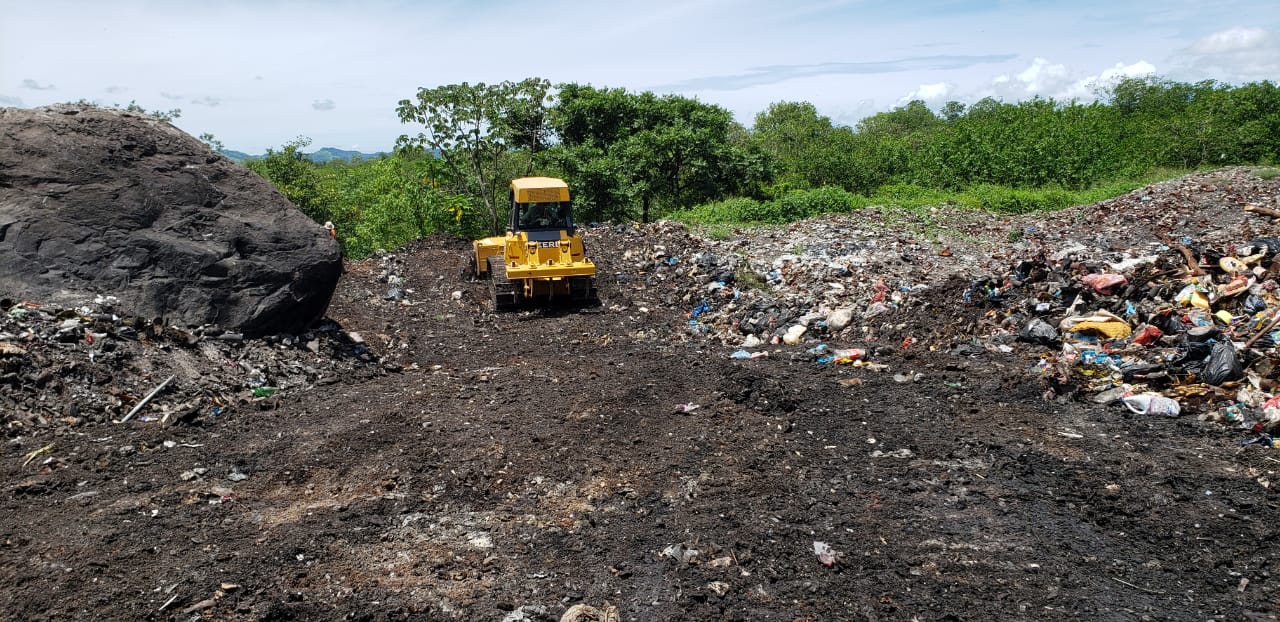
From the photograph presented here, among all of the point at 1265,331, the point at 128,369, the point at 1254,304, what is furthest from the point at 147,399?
the point at 1254,304

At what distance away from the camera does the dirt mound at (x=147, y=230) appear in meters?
7.02

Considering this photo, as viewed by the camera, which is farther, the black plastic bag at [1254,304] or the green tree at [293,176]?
the green tree at [293,176]

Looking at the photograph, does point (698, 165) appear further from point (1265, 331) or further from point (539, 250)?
point (1265, 331)

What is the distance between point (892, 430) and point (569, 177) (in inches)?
564

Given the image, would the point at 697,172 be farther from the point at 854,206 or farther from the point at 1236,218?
the point at 1236,218

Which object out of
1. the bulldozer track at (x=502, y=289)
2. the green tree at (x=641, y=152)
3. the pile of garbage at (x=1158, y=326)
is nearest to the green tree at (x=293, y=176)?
the green tree at (x=641, y=152)

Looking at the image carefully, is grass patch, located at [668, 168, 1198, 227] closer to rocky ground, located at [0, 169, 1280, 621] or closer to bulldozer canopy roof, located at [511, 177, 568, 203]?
bulldozer canopy roof, located at [511, 177, 568, 203]

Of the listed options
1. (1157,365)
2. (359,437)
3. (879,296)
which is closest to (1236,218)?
(879,296)

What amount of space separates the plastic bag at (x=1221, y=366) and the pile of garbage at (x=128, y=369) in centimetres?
741

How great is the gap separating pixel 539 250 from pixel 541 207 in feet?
2.21

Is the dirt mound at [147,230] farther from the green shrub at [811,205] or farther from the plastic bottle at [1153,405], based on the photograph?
the green shrub at [811,205]

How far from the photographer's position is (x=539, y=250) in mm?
10336

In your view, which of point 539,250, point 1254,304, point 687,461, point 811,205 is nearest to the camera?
point 687,461

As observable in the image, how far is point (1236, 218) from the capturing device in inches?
458
